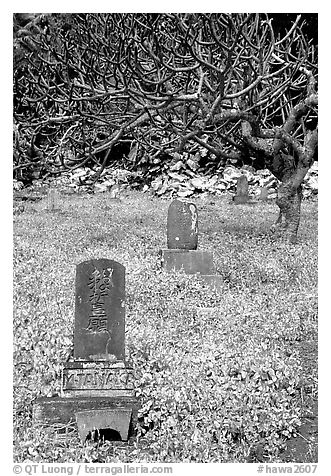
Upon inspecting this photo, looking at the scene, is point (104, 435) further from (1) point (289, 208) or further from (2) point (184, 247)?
(1) point (289, 208)

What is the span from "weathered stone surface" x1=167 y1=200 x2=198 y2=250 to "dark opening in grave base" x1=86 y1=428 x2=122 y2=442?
219 inches

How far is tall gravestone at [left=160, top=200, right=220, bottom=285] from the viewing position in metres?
10.3

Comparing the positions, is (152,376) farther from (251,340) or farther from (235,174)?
(235,174)

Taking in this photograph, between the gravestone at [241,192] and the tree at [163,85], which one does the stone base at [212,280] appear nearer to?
the tree at [163,85]

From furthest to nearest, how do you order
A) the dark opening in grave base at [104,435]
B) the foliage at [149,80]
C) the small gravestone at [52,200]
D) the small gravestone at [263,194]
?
1. the small gravestone at [263,194]
2. the small gravestone at [52,200]
3. the foliage at [149,80]
4. the dark opening in grave base at [104,435]

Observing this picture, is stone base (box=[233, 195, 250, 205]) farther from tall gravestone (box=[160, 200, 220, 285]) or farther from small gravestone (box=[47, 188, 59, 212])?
tall gravestone (box=[160, 200, 220, 285])

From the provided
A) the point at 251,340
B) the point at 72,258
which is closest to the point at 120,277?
the point at 251,340

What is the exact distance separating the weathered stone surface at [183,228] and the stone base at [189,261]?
0.17 meters

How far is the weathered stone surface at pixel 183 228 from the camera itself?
10.4 meters

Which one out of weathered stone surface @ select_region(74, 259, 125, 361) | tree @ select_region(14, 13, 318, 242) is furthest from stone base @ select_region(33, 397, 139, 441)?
tree @ select_region(14, 13, 318, 242)

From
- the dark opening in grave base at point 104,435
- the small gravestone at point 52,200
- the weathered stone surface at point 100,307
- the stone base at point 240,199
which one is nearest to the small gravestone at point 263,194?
the stone base at point 240,199

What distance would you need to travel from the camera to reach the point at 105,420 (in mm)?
4977

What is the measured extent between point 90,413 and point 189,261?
18.2 feet

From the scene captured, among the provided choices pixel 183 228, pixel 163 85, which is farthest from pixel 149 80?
pixel 183 228
